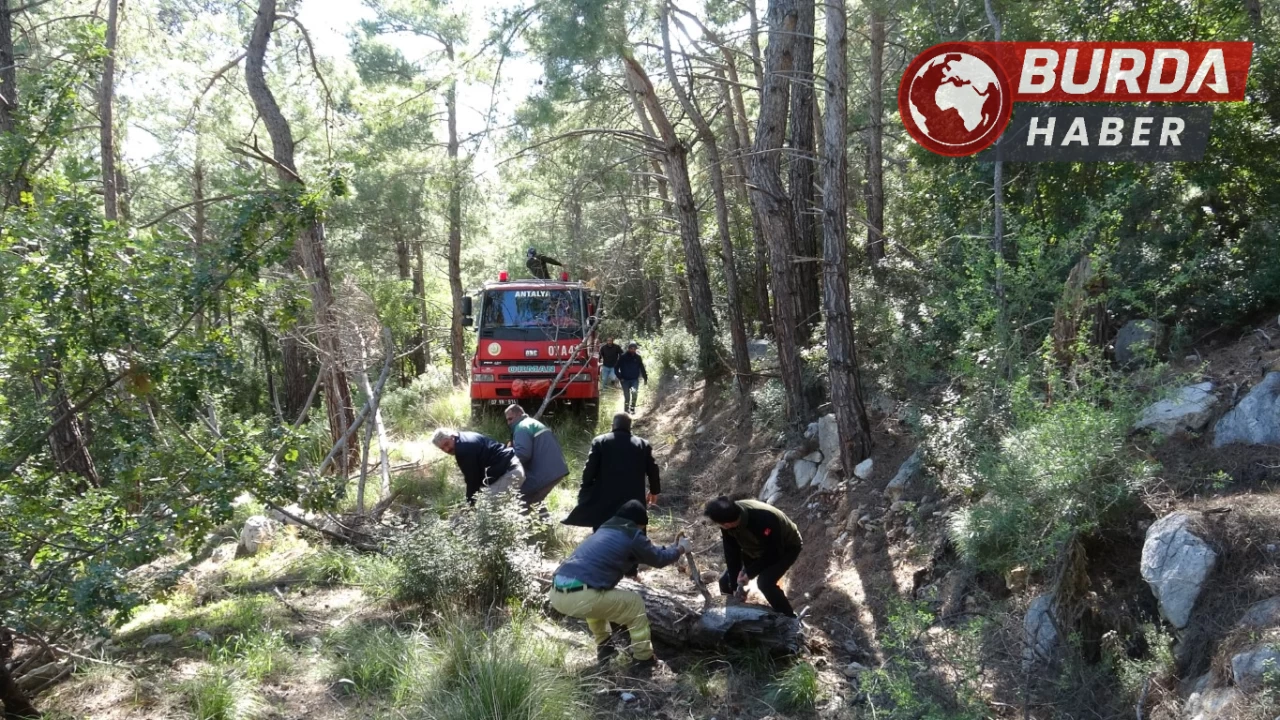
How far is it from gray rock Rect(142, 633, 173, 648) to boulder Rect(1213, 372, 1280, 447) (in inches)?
277

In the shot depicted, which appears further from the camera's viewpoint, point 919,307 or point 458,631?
point 919,307

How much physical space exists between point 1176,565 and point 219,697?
5.12 meters

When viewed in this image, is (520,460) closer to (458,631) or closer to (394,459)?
(458,631)

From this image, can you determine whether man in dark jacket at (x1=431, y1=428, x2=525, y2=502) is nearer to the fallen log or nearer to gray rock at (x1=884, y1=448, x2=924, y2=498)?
the fallen log

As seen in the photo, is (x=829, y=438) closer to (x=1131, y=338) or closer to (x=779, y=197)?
(x=779, y=197)

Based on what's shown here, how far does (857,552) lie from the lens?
→ 23.1ft

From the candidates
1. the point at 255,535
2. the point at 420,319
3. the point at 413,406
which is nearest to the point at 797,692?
the point at 255,535

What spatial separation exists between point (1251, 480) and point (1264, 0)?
6051 mm

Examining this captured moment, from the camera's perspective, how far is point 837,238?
777 centimetres

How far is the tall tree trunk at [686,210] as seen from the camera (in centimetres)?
1128

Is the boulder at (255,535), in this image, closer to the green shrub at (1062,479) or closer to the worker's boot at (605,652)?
the worker's boot at (605,652)

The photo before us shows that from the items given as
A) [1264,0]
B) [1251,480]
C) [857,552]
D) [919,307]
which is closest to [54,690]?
[857,552]

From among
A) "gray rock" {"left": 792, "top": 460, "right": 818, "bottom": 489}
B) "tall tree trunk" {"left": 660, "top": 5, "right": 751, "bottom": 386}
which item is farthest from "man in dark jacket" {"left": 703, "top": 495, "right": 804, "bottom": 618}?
"tall tree trunk" {"left": 660, "top": 5, "right": 751, "bottom": 386}

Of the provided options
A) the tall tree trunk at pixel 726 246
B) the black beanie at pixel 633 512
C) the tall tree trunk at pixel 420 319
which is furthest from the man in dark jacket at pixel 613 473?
the tall tree trunk at pixel 420 319
